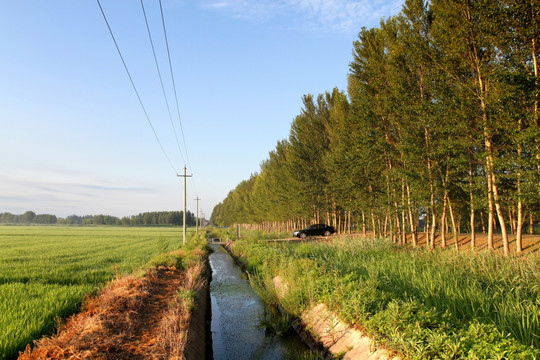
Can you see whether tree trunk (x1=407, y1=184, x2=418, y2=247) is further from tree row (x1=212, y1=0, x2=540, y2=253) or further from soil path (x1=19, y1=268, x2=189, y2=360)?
soil path (x1=19, y1=268, x2=189, y2=360)

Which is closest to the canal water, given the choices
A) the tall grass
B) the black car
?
the tall grass

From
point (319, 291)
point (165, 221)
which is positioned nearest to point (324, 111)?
point (319, 291)

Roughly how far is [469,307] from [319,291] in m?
3.26

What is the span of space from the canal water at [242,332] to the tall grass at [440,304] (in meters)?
1.11

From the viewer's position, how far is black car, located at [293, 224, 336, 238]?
31355mm

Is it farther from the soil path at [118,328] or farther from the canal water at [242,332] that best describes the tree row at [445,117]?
the soil path at [118,328]

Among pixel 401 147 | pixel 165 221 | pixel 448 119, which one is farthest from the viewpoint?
pixel 165 221

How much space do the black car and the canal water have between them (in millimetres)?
17540

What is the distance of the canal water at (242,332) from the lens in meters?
7.12

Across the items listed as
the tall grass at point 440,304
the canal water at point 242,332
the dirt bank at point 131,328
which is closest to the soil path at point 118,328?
the dirt bank at point 131,328

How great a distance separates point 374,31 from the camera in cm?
2119

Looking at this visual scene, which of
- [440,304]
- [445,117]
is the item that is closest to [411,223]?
[445,117]

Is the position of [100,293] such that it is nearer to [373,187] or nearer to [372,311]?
[372,311]

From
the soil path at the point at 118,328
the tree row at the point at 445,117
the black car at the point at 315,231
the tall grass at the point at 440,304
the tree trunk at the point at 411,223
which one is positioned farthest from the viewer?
the black car at the point at 315,231
